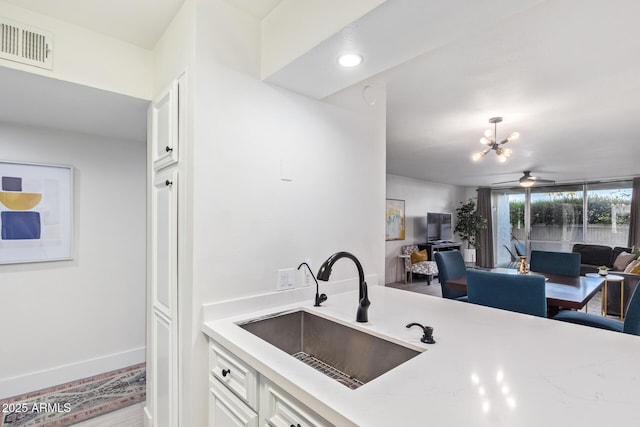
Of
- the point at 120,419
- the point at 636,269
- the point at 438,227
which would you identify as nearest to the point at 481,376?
the point at 120,419

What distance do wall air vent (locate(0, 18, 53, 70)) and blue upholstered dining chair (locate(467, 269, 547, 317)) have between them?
303 cm

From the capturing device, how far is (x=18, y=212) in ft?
7.82

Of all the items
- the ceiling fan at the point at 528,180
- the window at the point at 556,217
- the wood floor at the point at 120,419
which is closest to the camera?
the wood floor at the point at 120,419

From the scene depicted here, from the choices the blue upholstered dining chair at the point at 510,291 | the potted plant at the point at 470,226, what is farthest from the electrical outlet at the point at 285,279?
the potted plant at the point at 470,226

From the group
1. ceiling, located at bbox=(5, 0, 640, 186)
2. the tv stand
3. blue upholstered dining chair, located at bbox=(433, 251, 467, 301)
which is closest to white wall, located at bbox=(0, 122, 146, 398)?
ceiling, located at bbox=(5, 0, 640, 186)

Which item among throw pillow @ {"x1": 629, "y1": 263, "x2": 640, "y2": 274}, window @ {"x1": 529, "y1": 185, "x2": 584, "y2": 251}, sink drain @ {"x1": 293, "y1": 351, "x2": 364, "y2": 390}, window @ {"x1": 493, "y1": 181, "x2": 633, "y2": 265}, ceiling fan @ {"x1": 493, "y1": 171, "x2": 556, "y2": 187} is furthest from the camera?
window @ {"x1": 529, "y1": 185, "x2": 584, "y2": 251}

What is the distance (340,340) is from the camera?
1.39 m

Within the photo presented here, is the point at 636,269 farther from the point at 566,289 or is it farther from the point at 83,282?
the point at 83,282

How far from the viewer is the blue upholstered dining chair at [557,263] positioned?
3.56 m

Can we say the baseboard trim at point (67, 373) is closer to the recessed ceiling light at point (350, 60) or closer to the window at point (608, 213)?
the recessed ceiling light at point (350, 60)

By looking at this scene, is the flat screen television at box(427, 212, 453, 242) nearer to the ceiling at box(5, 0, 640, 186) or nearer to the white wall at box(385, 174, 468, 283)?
the white wall at box(385, 174, 468, 283)

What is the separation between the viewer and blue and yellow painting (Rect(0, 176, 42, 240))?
7.66 ft

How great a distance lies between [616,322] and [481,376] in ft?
8.67

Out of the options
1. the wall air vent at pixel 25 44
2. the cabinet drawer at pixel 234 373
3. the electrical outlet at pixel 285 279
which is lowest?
the cabinet drawer at pixel 234 373
